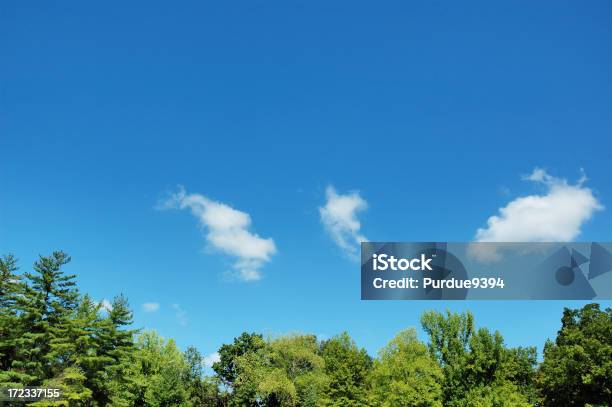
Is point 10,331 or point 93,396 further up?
point 10,331

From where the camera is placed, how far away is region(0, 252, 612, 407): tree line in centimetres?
4706

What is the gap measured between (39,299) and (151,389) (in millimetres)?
18541

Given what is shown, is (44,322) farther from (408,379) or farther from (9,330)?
(408,379)

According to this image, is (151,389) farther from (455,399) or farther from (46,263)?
(455,399)

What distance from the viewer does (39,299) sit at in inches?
2103

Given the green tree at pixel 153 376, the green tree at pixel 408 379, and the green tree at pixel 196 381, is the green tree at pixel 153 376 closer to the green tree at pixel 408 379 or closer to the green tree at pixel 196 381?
the green tree at pixel 196 381

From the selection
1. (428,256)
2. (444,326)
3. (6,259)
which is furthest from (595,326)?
(6,259)

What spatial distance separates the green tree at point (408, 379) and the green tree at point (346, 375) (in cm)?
808

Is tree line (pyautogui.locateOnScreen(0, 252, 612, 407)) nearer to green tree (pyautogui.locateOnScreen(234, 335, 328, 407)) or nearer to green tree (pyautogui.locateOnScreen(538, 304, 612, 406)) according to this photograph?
green tree (pyautogui.locateOnScreen(538, 304, 612, 406))

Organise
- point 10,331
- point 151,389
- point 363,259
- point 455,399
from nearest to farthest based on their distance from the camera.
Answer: point 363,259 → point 455,399 → point 10,331 → point 151,389

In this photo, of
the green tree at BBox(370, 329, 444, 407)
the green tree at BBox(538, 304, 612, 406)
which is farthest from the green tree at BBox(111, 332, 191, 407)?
the green tree at BBox(538, 304, 612, 406)

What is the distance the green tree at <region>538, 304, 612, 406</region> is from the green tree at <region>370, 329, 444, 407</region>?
1135cm

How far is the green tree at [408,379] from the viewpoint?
49.7 metres

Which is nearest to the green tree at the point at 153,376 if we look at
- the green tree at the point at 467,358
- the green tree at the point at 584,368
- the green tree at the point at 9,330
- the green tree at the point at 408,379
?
the green tree at the point at 9,330
